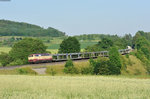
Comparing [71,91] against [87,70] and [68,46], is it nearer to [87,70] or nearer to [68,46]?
[87,70]

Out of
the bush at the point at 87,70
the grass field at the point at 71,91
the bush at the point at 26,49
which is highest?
the bush at the point at 26,49

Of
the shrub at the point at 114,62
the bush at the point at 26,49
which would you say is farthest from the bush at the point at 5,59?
the shrub at the point at 114,62

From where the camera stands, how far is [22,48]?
107 meters

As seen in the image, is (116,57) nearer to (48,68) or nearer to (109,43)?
(48,68)

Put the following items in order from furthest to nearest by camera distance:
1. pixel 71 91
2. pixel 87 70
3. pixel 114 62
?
pixel 114 62 < pixel 87 70 < pixel 71 91

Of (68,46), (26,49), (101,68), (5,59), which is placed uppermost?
(68,46)

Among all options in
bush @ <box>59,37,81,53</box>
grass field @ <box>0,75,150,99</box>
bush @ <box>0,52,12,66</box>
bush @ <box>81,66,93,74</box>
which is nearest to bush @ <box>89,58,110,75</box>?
bush @ <box>81,66,93,74</box>

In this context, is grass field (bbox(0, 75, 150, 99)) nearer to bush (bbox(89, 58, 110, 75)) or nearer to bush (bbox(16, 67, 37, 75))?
bush (bbox(16, 67, 37, 75))

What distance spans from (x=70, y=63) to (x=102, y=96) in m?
43.9

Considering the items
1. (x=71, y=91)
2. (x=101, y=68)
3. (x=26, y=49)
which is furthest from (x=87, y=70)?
(x=26, y=49)

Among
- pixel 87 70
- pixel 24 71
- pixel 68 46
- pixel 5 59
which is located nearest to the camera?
pixel 24 71

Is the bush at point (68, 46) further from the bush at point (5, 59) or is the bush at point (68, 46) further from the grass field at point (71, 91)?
the grass field at point (71, 91)

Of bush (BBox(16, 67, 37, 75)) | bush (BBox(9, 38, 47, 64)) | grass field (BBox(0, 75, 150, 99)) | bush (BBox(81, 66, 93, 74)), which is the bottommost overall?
bush (BBox(81, 66, 93, 74))

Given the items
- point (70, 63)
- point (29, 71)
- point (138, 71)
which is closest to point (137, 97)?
point (29, 71)
